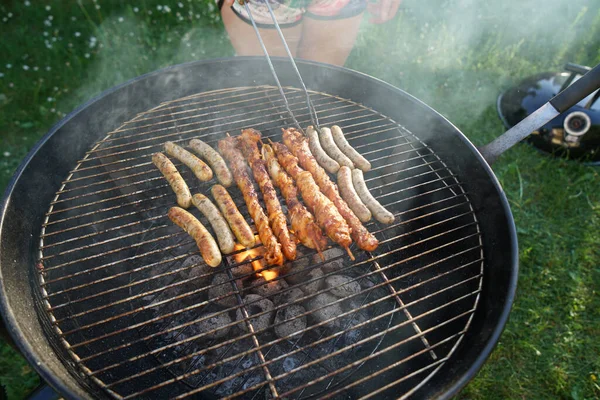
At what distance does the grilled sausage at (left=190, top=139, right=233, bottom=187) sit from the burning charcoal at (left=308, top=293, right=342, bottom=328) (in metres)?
1.07

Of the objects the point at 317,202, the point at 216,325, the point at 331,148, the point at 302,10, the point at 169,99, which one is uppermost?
the point at 302,10

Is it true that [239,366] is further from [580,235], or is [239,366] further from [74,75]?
[74,75]

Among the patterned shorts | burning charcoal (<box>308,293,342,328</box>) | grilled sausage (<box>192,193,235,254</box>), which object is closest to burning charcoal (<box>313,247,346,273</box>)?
burning charcoal (<box>308,293,342,328</box>)

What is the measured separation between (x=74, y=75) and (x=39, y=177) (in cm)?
340

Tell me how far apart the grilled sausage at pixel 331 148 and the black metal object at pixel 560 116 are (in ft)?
10.5

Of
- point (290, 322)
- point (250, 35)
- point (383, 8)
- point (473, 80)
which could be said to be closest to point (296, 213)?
point (290, 322)

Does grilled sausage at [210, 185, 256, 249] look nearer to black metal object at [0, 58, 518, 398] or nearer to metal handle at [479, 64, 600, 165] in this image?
black metal object at [0, 58, 518, 398]

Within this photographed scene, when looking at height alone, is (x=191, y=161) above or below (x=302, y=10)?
below

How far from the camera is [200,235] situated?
9.15ft

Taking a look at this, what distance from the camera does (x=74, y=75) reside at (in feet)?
18.6

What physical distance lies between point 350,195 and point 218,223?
3.07ft

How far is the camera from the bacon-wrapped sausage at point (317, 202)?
2813 millimetres

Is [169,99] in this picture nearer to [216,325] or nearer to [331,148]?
[331,148]

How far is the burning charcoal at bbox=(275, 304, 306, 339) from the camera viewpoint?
2.87m
